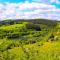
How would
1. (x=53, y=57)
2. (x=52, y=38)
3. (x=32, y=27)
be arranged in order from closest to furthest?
(x=53, y=57), (x=52, y=38), (x=32, y=27)

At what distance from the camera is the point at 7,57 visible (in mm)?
11320

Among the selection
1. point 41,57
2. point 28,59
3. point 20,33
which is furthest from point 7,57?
point 20,33

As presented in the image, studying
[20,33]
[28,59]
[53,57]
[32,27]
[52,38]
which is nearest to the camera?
[28,59]

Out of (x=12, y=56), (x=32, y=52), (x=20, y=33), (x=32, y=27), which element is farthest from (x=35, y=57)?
(x=32, y=27)

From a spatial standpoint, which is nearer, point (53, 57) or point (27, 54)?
point (27, 54)

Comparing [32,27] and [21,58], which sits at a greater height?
[21,58]

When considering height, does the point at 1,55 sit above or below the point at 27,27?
above

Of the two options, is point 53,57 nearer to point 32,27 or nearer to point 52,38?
point 52,38

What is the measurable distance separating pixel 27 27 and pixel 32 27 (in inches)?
126

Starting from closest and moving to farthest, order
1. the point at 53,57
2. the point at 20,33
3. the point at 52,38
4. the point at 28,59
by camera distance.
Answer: the point at 28,59
the point at 53,57
the point at 52,38
the point at 20,33

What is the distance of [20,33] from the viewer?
133375mm

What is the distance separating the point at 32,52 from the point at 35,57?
0.26 metres

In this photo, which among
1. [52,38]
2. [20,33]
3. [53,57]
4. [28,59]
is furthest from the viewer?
[20,33]

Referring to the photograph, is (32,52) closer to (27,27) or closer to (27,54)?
(27,54)
